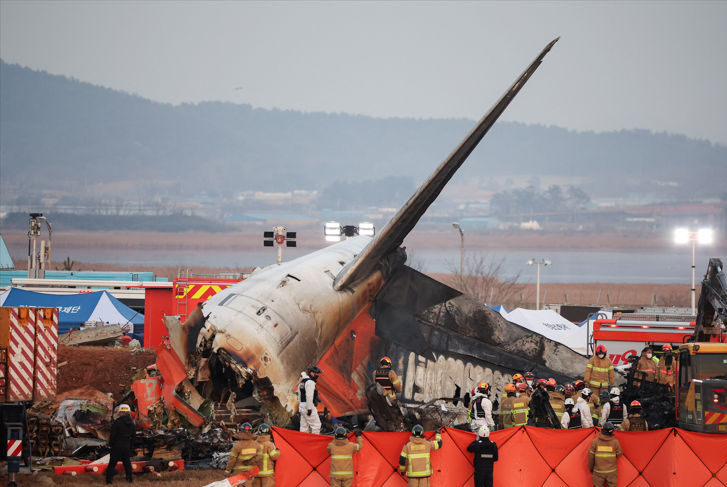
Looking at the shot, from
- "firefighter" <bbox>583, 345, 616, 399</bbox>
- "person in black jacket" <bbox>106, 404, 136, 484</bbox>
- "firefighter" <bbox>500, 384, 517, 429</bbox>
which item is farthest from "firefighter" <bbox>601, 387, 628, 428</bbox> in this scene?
"person in black jacket" <bbox>106, 404, 136, 484</bbox>

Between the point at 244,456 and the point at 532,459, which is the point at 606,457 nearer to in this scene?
the point at 532,459

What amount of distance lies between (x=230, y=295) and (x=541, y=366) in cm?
908

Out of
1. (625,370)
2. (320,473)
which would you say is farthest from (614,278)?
(320,473)

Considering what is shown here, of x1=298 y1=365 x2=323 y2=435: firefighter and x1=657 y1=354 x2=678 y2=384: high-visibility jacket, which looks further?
x1=657 y1=354 x2=678 y2=384: high-visibility jacket

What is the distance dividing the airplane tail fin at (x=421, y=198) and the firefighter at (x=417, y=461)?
5.47 m

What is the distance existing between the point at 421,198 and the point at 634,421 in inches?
255

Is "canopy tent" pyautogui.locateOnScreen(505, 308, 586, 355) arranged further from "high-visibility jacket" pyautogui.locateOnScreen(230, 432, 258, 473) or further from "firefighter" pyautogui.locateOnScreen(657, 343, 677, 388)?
"high-visibility jacket" pyautogui.locateOnScreen(230, 432, 258, 473)

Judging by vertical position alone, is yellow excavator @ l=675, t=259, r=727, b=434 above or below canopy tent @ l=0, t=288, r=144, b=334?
above

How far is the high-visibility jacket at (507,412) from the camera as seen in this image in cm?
1481

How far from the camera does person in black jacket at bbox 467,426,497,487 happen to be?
40.0 feet

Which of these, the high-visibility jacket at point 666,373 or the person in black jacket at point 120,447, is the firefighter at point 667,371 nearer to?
the high-visibility jacket at point 666,373

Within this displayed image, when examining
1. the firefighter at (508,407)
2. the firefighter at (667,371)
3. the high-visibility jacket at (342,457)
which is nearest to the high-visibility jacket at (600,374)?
the firefighter at (667,371)

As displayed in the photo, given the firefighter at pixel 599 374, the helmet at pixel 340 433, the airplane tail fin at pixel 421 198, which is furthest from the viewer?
the firefighter at pixel 599 374

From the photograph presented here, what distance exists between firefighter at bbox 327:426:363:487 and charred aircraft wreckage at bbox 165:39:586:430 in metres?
1.85
